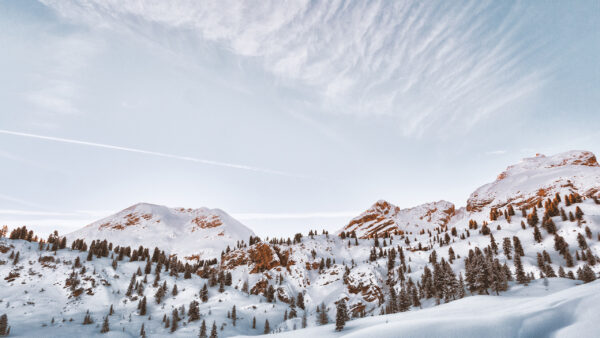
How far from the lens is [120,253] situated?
17725cm

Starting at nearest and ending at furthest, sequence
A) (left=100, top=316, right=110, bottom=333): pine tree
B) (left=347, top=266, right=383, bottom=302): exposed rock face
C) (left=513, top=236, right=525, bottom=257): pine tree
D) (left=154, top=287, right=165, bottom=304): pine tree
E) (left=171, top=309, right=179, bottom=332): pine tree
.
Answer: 1. (left=100, top=316, right=110, bottom=333): pine tree
2. (left=171, top=309, right=179, bottom=332): pine tree
3. (left=154, top=287, right=165, bottom=304): pine tree
4. (left=513, top=236, right=525, bottom=257): pine tree
5. (left=347, top=266, right=383, bottom=302): exposed rock face

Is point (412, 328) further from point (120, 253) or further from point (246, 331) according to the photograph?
point (120, 253)

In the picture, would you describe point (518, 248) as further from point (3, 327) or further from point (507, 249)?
point (3, 327)

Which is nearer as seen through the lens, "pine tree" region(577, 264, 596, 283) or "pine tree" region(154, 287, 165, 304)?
"pine tree" region(577, 264, 596, 283)

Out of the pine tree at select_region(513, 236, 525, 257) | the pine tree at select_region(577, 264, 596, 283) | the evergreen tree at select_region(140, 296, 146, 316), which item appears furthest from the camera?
the pine tree at select_region(513, 236, 525, 257)

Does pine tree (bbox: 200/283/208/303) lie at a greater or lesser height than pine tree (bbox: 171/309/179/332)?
greater

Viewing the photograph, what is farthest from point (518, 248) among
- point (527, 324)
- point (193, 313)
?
point (193, 313)

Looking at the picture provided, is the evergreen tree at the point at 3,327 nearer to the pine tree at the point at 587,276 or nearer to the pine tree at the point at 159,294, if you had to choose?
the pine tree at the point at 159,294

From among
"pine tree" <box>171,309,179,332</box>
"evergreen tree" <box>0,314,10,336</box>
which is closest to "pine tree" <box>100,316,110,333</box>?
"pine tree" <box>171,309,179,332</box>

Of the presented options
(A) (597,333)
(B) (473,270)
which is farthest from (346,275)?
(A) (597,333)

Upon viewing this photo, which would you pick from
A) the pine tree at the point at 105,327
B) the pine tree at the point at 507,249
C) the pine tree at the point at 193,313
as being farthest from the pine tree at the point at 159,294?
the pine tree at the point at 507,249

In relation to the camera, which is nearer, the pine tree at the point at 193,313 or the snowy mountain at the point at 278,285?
the snowy mountain at the point at 278,285

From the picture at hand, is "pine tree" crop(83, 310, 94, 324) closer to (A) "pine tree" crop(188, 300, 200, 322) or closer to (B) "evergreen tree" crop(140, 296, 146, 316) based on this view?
(B) "evergreen tree" crop(140, 296, 146, 316)

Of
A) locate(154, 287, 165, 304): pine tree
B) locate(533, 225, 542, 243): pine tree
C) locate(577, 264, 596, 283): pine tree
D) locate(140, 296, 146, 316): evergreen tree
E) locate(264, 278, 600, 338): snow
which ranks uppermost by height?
locate(533, 225, 542, 243): pine tree
